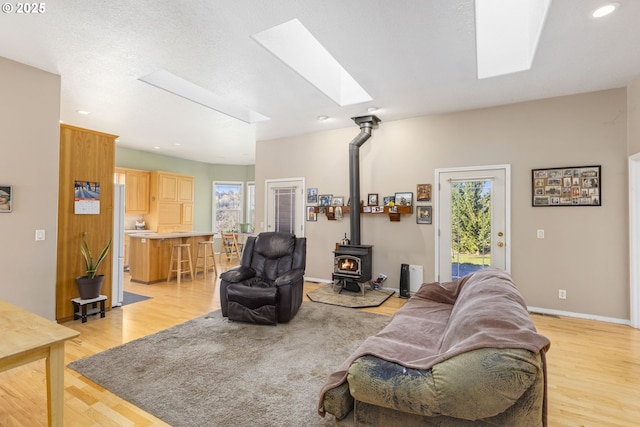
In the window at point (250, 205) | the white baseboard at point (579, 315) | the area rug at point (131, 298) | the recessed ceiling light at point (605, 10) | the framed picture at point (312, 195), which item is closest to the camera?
the recessed ceiling light at point (605, 10)

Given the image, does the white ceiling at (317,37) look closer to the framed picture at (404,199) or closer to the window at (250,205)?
the framed picture at (404,199)

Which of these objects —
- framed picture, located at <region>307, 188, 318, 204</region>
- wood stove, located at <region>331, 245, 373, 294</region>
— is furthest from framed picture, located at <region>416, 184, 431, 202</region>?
framed picture, located at <region>307, 188, 318, 204</region>

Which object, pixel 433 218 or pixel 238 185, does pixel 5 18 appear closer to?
pixel 433 218

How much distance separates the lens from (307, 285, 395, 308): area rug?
4.44 meters

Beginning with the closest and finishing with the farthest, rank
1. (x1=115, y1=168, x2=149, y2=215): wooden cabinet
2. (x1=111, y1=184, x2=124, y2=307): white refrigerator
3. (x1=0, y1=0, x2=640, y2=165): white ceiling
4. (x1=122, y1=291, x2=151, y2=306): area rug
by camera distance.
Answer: (x1=0, y1=0, x2=640, y2=165): white ceiling < (x1=111, y1=184, x2=124, y2=307): white refrigerator < (x1=122, y1=291, x2=151, y2=306): area rug < (x1=115, y1=168, x2=149, y2=215): wooden cabinet

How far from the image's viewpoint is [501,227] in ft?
14.4

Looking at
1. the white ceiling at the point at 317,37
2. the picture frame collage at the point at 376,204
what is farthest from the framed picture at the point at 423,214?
the white ceiling at the point at 317,37

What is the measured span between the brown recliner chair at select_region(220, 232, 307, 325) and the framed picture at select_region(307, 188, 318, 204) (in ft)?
5.91

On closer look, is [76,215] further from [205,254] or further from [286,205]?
[286,205]

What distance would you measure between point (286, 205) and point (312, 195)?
0.66m

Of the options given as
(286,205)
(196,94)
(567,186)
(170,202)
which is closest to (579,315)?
(567,186)

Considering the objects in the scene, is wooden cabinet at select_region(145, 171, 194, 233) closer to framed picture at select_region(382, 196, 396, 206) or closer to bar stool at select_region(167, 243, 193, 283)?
bar stool at select_region(167, 243, 193, 283)

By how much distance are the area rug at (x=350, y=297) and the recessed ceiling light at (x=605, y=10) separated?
3.72m

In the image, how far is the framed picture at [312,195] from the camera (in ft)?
19.3
